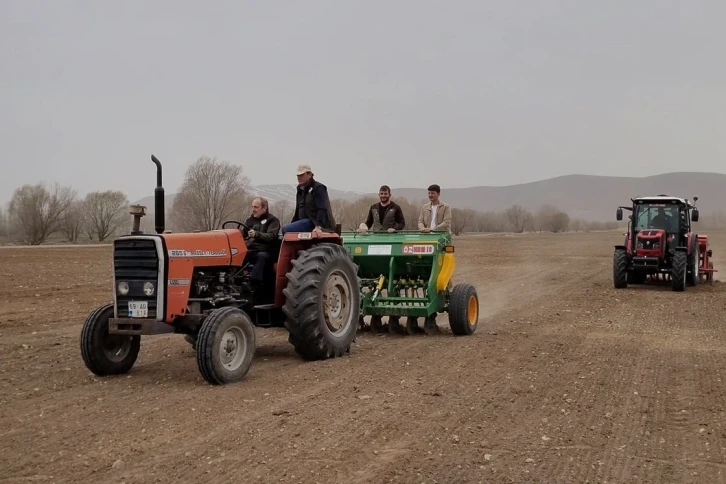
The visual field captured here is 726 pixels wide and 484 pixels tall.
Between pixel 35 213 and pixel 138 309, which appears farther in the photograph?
pixel 35 213

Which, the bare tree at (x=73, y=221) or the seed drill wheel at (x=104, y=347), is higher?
the bare tree at (x=73, y=221)

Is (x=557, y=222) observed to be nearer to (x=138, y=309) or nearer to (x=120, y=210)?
(x=120, y=210)

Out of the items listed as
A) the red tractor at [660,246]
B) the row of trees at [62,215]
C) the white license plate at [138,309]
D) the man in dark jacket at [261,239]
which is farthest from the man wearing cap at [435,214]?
the row of trees at [62,215]

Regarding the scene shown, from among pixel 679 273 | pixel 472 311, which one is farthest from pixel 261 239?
pixel 679 273

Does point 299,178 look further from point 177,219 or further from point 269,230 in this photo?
point 177,219

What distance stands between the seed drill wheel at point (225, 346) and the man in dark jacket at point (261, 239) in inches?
41.3

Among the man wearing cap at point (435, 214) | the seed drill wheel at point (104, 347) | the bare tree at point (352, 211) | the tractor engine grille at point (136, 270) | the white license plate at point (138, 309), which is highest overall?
the bare tree at point (352, 211)

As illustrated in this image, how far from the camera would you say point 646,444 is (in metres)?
4.82

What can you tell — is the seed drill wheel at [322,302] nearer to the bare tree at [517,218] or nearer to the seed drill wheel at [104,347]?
the seed drill wheel at [104,347]

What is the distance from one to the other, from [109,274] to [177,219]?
26983 mm

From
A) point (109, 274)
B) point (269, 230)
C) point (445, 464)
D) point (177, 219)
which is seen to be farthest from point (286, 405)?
point (177, 219)

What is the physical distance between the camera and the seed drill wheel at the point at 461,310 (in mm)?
9336

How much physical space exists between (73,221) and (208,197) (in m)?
29.6

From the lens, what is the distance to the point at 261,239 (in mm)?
7727
